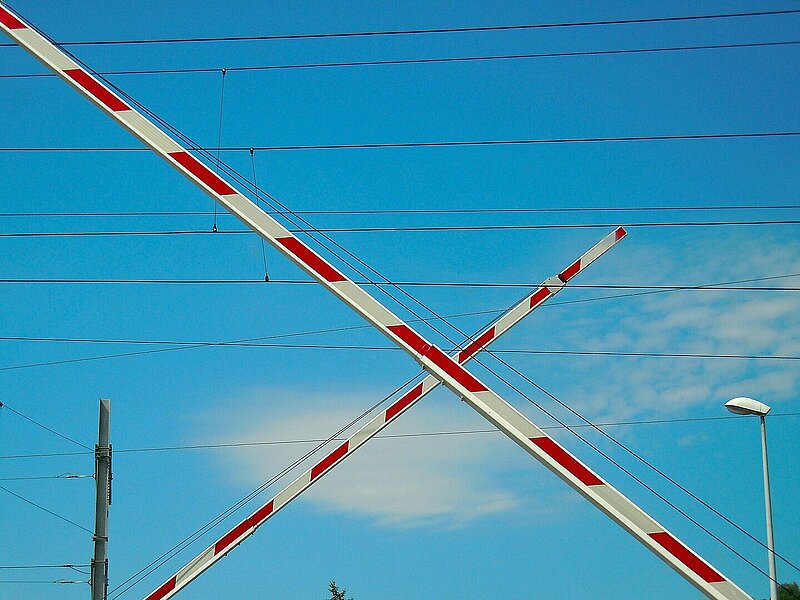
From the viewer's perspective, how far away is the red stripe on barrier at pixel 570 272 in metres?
12.3

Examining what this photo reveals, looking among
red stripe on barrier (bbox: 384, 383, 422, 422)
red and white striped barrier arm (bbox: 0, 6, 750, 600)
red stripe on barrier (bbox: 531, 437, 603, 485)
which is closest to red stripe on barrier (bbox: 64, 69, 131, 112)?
red and white striped barrier arm (bbox: 0, 6, 750, 600)

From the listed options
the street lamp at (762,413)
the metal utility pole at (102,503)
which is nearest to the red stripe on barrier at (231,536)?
the metal utility pole at (102,503)

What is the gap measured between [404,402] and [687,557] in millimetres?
6082

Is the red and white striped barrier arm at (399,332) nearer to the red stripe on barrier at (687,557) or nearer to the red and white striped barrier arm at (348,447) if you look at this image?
the red stripe on barrier at (687,557)

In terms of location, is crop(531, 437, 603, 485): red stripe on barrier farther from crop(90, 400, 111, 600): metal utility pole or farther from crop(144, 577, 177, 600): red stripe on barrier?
crop(90, 400, 111, 600): metal utility pole

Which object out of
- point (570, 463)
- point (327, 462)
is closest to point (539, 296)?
point (327, 462)

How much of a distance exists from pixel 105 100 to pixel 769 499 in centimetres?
1857

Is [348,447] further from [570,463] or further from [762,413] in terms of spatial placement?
[762,413]

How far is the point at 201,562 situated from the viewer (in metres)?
13.3

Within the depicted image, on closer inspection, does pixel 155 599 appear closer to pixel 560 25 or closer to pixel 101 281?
pixel 101 281

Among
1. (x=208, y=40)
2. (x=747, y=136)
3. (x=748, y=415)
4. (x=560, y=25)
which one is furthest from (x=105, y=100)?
(x=748, y=415)

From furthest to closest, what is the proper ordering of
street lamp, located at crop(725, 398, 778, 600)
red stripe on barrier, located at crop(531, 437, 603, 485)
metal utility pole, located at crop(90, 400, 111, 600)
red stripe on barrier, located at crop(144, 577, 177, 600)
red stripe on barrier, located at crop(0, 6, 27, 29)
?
street lamp, located at crop(725, 398, 778, 600)
metal utility pole, located at crop(90, 400, 111, 600)
red stripe on barrier, located at crop(144, 577, 177, 600)
red stripe on barrier, located at crop(0, 6, 27, 29)
red stripe on barrier, located at crop(531, 437, 603, 485)

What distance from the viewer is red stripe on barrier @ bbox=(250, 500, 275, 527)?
1299cm

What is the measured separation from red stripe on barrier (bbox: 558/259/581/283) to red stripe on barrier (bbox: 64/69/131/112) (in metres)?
6.07
